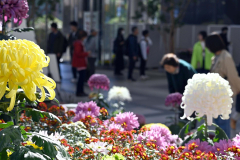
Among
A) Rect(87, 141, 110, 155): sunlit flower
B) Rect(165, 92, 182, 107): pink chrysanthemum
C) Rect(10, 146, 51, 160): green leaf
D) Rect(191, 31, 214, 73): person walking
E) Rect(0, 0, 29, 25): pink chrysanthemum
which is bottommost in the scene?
Rect(191, 31, 214, 73): person walking

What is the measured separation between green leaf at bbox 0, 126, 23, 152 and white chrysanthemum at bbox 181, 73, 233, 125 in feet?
4.31

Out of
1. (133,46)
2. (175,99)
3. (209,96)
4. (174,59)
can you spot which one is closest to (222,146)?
(209,96)

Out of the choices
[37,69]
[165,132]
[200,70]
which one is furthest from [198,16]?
[37,69]

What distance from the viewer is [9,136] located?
1.65m

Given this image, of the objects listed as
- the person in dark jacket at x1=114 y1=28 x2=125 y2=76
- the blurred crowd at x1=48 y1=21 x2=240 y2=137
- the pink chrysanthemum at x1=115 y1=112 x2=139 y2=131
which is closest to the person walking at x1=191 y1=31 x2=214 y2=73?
the blurred crowd at x1=48 y1=21 x2=240 y2=137

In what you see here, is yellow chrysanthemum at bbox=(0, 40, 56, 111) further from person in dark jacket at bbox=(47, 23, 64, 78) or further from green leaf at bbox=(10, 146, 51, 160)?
person in dark jacket at bbox=(47, 23, 64, 78)

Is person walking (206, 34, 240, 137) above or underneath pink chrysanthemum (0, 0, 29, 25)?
underneath

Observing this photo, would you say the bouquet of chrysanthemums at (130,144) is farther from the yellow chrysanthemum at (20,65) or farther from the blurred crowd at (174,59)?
the blurred crowd at (174,59)

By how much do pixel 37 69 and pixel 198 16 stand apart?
64.8 feet

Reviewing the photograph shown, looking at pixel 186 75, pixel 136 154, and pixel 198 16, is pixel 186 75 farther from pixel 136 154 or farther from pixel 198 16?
pixel 198 16

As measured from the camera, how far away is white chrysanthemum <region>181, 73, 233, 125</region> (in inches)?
102

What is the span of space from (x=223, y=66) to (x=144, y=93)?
20.2ft

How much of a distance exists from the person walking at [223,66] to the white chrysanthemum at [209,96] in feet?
8.83

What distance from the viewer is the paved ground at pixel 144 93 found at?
8.43m
